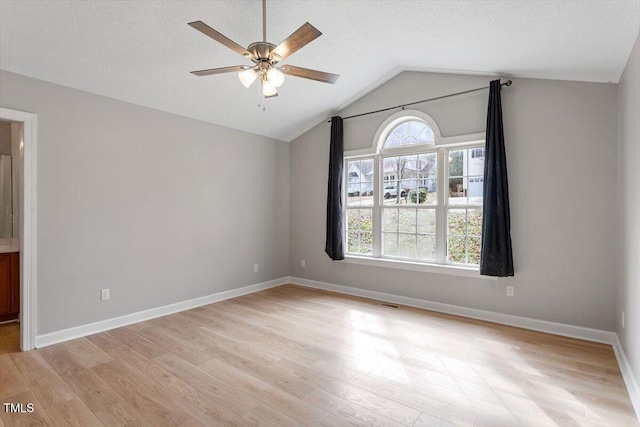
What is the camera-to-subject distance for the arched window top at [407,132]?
422 centimetres

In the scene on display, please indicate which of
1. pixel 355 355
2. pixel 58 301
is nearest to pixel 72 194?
pixel 58 301

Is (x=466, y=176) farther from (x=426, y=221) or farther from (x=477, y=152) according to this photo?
(x=426, y=221)

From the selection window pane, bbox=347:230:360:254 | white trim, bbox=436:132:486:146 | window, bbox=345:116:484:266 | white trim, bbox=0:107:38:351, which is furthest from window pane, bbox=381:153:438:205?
white trim, bbox=0:107:38:351

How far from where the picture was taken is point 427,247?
14.2 ft

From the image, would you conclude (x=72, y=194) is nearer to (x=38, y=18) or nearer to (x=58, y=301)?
(x=58, y=301)

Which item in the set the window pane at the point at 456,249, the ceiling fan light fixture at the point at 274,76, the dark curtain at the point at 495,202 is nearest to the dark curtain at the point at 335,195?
the window pane at the point at 456,249

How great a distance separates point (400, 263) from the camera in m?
4.43

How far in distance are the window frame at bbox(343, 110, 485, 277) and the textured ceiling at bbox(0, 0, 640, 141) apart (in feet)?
2.57

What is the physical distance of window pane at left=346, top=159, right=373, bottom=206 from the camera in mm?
4891

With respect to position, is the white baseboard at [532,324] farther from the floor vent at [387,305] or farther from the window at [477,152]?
the window at [477,152]

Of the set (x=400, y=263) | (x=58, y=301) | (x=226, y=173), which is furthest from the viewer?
(x=226, y=173)

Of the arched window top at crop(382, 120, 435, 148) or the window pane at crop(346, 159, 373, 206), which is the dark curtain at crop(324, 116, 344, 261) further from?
the arched window top at crop(382, 120, 435, 148)

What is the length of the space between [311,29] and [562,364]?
3.28 metres

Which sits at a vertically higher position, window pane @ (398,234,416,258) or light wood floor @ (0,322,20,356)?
window pane @ (398,234,416,258)
